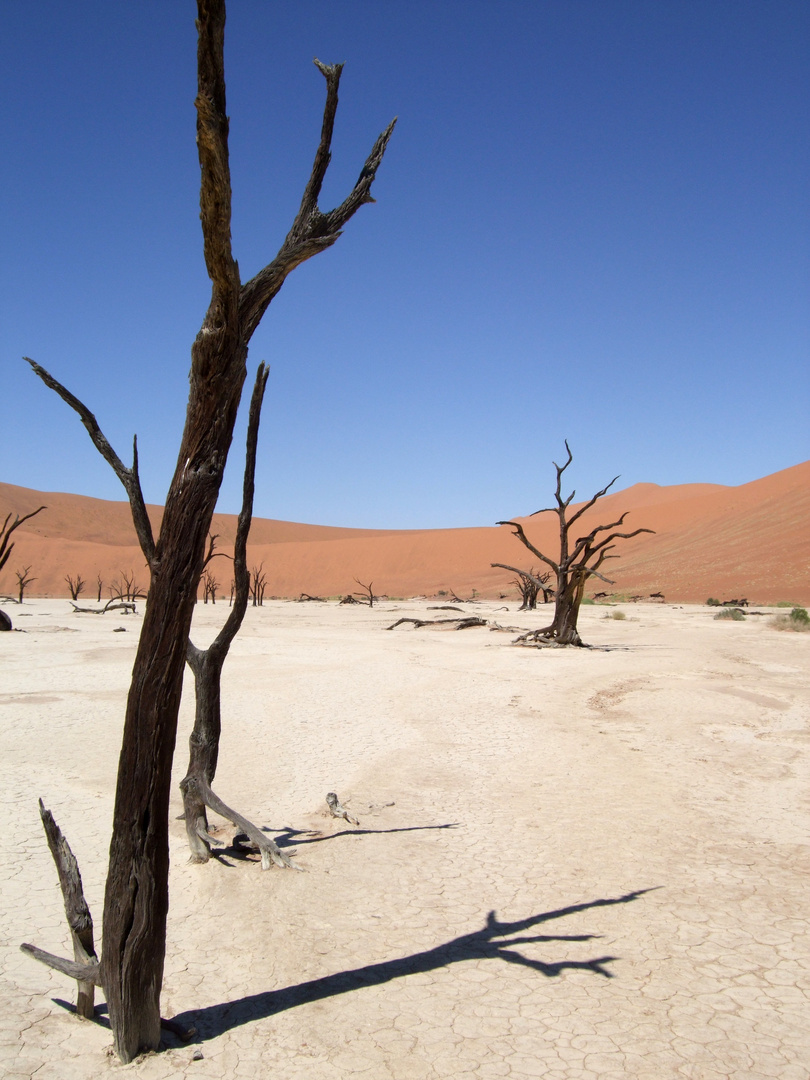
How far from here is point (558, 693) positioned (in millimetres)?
10820

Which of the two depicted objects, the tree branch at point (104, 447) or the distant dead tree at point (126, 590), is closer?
the tree branch at point (104, 447)

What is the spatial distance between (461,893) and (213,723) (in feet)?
6.60

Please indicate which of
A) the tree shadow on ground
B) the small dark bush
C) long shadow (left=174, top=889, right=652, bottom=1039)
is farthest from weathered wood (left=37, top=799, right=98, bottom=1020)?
the small dark bush

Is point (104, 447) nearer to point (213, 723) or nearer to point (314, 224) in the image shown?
point (314, 224)

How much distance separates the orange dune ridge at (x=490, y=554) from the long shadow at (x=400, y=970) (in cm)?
3423

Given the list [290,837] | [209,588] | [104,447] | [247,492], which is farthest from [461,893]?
[209,588]

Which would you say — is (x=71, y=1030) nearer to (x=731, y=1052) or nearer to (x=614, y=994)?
(x=614, y=994)

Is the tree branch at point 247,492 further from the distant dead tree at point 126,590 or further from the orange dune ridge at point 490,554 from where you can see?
the orange dune ridge at point 490,554

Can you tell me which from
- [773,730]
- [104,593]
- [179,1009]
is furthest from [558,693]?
[104,593]

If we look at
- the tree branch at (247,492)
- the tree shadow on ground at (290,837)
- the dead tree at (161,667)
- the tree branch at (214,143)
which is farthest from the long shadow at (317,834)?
the tree branch at (214,143)

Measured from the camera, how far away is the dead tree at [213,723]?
472 centimetres

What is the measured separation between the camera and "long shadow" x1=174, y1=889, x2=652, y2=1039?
3193mm

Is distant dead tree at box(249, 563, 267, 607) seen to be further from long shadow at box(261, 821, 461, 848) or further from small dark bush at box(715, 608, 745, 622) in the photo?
long shadow at box(261, 821, 461, 848)

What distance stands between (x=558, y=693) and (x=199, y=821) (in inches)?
269
